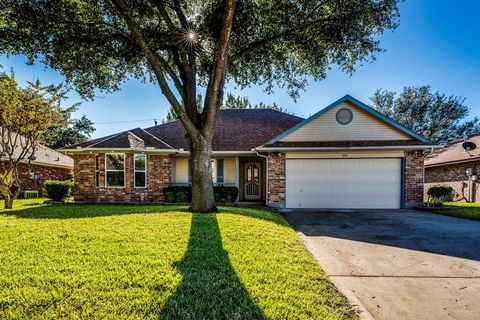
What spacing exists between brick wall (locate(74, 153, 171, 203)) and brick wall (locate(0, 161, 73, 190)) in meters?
2.98

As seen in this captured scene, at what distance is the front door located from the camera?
14859 millimetres

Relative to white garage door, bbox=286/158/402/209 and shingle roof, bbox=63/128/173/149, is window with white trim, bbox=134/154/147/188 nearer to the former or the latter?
shingle roof, bbox=63/128/173/149

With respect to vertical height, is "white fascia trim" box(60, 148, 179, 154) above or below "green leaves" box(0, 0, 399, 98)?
below

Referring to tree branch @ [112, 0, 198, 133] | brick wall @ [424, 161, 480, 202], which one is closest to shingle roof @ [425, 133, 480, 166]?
brick wall @ [424, 161, 480, 202]

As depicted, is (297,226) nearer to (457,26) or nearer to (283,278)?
(283,278)

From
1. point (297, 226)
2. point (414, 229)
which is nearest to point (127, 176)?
point (297, 226)

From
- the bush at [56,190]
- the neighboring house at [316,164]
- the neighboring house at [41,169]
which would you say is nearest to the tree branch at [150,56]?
the neighboring house at [316,164]

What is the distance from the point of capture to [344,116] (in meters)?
11.8

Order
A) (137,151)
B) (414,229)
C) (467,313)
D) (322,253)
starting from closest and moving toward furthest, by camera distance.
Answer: (467,313), (322,253), (414,229), (137,151)

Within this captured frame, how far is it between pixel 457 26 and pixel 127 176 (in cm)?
1668

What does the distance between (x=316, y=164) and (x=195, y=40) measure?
24.4 feet

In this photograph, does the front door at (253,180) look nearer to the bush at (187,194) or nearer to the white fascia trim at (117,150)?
the bush at (187,194)

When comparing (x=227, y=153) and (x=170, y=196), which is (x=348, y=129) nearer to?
(x=227, y=153)

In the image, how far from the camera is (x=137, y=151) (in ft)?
42.0
